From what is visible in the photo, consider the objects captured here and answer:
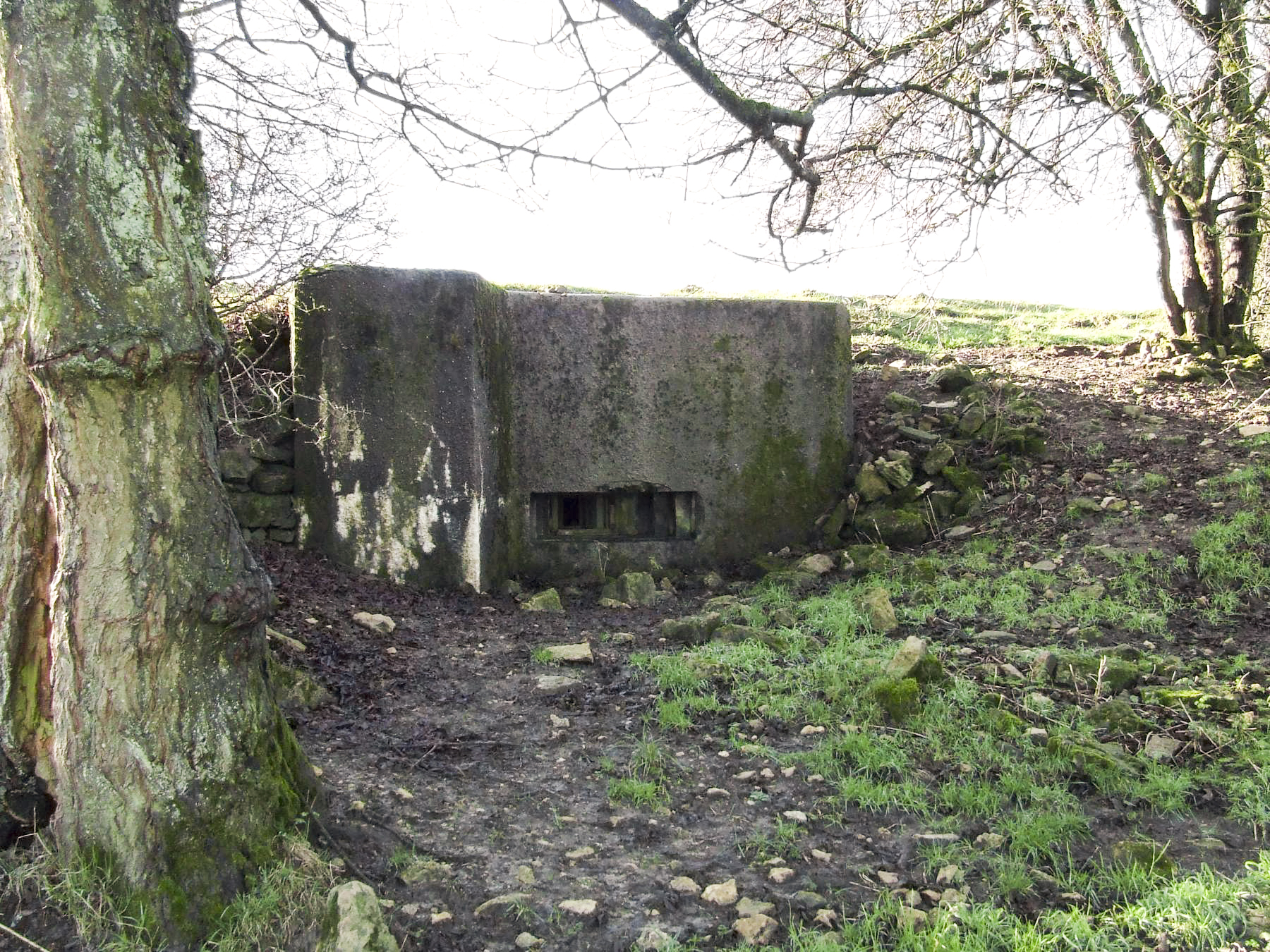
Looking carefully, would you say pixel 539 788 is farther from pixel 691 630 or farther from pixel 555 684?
pixel 691 630

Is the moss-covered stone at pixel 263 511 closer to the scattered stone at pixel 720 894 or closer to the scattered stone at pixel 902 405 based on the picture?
the scattered stone at pixel 720 894

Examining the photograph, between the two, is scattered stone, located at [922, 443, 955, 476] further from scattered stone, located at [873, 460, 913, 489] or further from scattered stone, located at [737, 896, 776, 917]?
scattered stone, located at [737, 896, 776, 917]

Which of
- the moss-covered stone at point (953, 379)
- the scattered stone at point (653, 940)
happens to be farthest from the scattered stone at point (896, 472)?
the scattered stone at point (653, 940)

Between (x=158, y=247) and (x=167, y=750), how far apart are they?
132 centimetres

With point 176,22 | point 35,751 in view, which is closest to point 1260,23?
point 176,22

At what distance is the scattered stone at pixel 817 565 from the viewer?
650 centimetres

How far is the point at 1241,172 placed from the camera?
311 inches

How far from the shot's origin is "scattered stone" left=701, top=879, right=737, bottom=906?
2801 mm

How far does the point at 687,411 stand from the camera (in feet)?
22.9

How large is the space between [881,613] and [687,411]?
2.35m

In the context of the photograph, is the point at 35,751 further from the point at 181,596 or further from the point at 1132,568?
the point at 1132,568

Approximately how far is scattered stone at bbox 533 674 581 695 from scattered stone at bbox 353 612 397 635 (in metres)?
1.01

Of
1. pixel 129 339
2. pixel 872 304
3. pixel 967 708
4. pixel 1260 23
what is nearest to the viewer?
pixel 129 339

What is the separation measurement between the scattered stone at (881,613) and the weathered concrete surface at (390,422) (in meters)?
A: 2.37
